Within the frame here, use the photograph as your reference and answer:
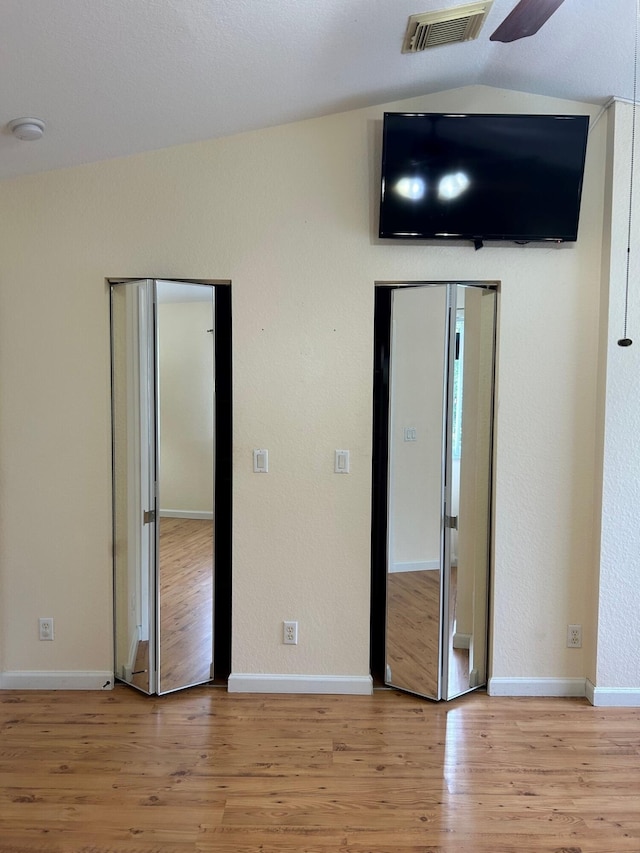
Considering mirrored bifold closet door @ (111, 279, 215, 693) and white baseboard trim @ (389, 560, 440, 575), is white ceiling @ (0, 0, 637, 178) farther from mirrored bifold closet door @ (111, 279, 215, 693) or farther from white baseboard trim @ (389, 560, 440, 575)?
white baseboard trim @ (389, 560, 440, 575)

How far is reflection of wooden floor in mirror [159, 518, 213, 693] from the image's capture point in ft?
8.40

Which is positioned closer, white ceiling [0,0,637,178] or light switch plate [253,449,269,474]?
white ceiling [0,0,637,178]

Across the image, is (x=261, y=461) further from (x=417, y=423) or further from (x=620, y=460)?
(x=620, y=460)

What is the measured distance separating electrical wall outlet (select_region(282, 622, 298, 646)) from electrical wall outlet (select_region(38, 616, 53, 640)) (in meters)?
1.16

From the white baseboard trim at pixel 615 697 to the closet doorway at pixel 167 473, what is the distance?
188 cm

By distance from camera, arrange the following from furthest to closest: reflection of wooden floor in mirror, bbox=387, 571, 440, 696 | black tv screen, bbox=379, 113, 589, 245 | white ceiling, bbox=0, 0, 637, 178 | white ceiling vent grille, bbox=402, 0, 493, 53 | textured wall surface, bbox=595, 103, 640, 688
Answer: reflection of wooden floor in mirror, bbox=387, 571, 440, 696 < textured wall surface, bbox=595, 103, 640, 688 < black tv screen, bbox=379, 113, 589, 245 < white ceiling vent grille, bbox=402, 0, 493, 53 < white ceiling, bbox=0, 0, 637, 178

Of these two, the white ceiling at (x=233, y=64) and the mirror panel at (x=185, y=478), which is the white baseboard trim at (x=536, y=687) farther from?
the white ceiling at (x=233, y=64)

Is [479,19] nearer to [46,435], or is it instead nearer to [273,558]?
[273,558]

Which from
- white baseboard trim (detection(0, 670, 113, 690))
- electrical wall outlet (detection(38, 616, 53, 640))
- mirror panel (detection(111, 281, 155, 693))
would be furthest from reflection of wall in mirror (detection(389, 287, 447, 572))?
electrical wall outlet (detection(38, 616, 53, 640))

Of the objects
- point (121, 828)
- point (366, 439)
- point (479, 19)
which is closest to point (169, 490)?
point (366, 439)

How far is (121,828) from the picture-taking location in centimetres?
178

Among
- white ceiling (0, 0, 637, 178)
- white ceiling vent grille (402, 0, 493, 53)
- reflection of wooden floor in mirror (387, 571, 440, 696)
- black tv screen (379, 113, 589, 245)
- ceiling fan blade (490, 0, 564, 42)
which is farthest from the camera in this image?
reflection of wooden floor in mirror (387, 571, 440, 696)

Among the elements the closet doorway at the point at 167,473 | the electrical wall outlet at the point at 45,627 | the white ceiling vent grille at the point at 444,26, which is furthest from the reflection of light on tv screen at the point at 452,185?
the electrical wall outlet at the point at 45,627

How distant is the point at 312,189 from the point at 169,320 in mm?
926
